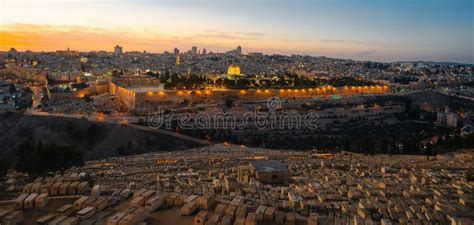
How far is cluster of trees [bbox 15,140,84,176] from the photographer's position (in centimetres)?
1423

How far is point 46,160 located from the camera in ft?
47.4

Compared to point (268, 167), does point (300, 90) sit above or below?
below

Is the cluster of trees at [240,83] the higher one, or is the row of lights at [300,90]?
the cluster of trees at [240,83]

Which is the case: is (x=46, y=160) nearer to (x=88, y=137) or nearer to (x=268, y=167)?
(x=268, y=167)

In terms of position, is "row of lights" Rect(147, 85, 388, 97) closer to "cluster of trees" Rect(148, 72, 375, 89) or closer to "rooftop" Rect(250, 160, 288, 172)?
"cluster of trees" Rect(148, 72, 375, 89)

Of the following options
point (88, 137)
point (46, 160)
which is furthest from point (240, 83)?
point (46, 160)

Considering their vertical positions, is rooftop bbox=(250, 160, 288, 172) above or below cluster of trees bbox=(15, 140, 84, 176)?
above

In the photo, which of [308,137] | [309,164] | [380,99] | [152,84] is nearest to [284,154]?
[309,164]

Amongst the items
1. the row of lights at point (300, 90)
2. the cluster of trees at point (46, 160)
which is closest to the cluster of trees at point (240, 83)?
the row of lights at point (300, 90)

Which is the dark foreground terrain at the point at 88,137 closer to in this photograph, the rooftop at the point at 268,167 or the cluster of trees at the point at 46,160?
the cluster of trees at the point at 46,160

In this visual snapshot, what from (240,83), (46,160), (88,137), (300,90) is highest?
(240,83)

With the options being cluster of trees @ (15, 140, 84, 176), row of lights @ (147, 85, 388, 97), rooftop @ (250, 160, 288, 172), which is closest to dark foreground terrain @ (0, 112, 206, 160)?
cluster of trees @ (15, 140, 84, 176)

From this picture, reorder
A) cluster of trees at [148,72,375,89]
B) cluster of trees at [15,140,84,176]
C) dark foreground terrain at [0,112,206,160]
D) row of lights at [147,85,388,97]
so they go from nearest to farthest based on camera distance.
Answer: cluster of trees at [15,140,84,176] < dark foreground terrain at [0,112,206,160] < row of lights at [147,85,388,97] < cluster of trees at [148,72,375,89]

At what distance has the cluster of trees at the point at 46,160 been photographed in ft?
46.7
